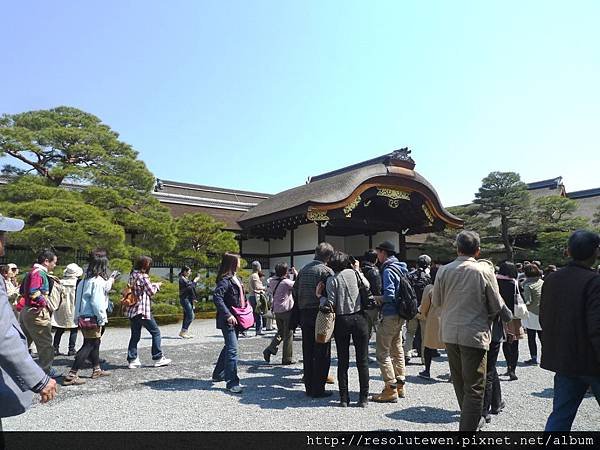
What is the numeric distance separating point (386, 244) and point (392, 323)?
0.87 meters

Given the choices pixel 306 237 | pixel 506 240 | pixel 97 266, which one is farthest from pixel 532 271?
pixel 506 240

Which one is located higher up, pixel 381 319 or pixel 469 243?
pixel 469 243

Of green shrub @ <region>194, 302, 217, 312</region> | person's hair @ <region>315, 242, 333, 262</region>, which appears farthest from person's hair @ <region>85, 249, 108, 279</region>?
green shrub @ <region>194, 302, 217, 312</region>

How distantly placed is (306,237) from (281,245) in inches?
67.8

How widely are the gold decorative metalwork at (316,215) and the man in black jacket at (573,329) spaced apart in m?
10.1

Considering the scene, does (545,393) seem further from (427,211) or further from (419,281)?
(427,211)

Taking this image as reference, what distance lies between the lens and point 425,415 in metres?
4.08

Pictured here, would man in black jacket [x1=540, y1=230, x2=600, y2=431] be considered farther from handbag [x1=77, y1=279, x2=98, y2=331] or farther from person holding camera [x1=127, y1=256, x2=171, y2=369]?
handbag [x1=77, y1=279, x2=98, y2=331]

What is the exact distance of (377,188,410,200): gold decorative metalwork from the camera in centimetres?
1451

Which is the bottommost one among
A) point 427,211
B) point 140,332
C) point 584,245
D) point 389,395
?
point 389,395

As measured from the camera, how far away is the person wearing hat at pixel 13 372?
6.73ft

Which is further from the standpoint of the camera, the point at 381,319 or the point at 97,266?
the point at 97,266

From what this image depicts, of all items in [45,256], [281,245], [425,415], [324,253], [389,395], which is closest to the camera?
[425,415]

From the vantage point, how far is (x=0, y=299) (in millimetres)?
2111
